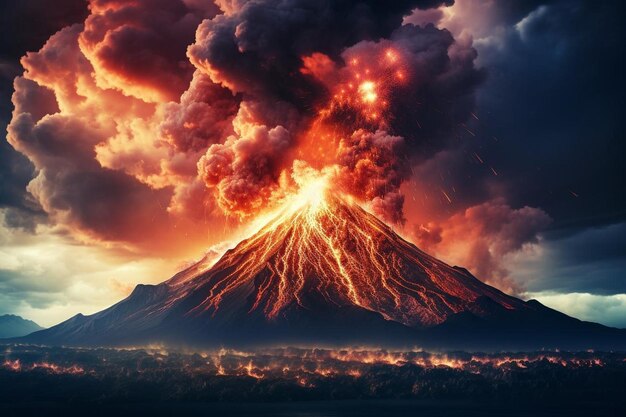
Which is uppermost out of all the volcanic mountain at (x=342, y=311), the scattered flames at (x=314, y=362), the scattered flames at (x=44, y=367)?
the volcanic mountain at (x=342, y=311)

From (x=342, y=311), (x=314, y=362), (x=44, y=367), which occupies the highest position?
(x=342, y=311)

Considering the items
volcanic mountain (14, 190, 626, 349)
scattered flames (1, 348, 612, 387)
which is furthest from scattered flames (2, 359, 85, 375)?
volcanic mountain (14, 190, 626, 349)

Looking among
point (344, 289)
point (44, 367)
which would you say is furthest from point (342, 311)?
point (44, 367)

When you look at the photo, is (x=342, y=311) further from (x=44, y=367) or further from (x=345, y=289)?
(x=44, y=367)

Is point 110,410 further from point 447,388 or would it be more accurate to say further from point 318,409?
point 447,388

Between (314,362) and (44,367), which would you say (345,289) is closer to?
(314,362)

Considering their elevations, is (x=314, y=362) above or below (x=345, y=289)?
below

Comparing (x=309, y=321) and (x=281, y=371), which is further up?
(x=309, y=321)

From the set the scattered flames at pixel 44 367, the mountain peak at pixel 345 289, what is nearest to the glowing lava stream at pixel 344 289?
the mountain peak at pixel 345 289

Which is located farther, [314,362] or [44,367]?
[44,367]

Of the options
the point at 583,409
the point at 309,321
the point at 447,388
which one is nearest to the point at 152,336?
the point at 309,321

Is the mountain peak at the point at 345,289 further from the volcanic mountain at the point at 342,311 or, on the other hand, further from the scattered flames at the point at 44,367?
the scattered flames at the point at 44,367
